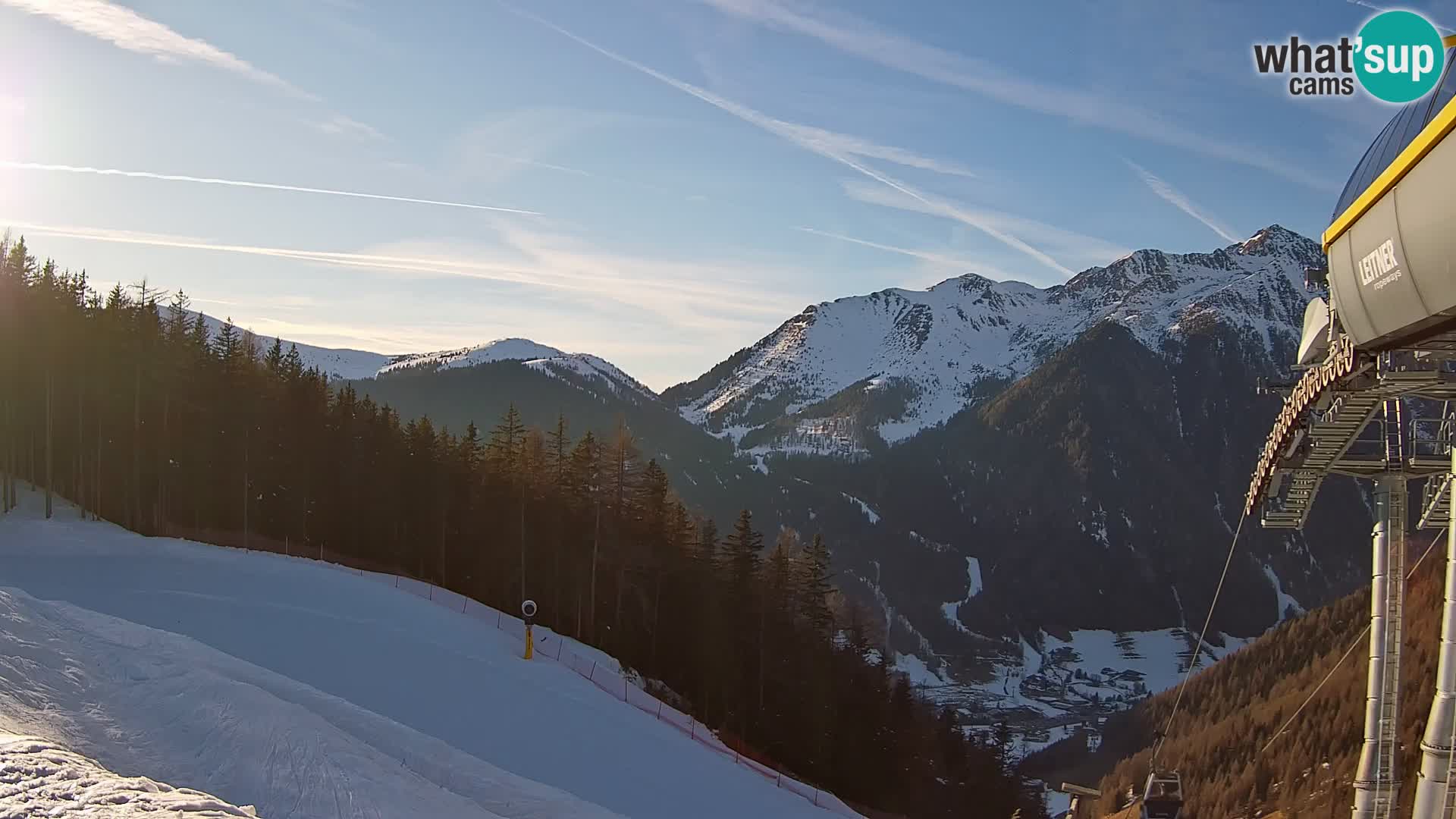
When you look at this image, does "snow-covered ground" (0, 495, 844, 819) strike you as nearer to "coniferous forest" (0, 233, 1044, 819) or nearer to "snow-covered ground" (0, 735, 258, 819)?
"snow-covered ground" (0, 735, 258, 819)

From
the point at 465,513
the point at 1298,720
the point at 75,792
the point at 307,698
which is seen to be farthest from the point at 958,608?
the point at 75,792

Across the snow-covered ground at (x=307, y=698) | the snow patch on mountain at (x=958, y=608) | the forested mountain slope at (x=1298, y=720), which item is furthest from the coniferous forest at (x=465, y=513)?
the snow patch on mountain at (x=958, y=608)

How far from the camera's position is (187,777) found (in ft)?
37.0

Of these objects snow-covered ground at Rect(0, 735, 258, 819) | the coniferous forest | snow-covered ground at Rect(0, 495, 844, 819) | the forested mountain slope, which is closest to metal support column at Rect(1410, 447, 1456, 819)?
the forested mountain slope

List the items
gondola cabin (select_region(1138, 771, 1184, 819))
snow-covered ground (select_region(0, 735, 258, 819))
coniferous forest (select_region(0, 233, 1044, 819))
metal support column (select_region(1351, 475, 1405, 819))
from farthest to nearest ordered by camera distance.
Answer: coniferous forest (select_region(0, 233, 1044, 819)) < gondola cabin (select_region(1138, 771, 1184, 819)) < metal support column (select_region(1351, 475, 1405, 819)) < snow-covered ground (select_region(0, 735, 258, 819))

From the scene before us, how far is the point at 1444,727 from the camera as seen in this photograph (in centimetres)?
908

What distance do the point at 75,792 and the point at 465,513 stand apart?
4121 centimetres

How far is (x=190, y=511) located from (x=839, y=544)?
154110mm

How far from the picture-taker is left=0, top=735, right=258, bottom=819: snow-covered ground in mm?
8336

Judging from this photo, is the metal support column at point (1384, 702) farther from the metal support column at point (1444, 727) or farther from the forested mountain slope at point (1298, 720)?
the metal support column at point (1444, 727)

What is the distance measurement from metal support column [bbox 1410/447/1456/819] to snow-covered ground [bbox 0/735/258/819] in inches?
431

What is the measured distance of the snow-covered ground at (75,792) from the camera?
8336mm

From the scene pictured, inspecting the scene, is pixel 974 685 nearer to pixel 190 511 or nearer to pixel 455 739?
pixel 190 511

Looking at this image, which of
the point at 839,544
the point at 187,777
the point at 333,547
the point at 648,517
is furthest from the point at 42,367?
the point at 839,544
